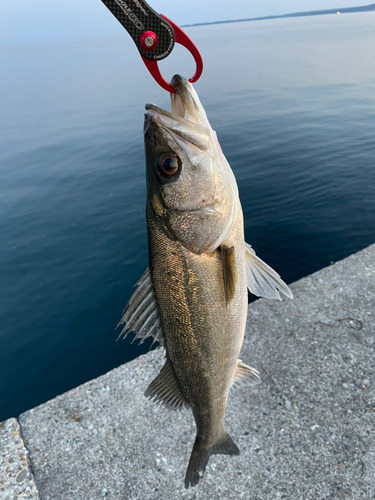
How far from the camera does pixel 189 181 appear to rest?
6.54ft

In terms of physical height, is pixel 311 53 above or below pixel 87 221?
above

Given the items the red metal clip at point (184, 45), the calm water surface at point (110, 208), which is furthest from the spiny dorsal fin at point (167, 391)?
the calm water surface at point (110, 208)

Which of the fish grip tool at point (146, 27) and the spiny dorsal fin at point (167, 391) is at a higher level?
the fish grip tool at point (146, 27)

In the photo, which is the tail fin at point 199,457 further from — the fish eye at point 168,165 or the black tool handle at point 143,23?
the black tool handle at point 143,23

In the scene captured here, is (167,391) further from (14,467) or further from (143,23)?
(143,23)

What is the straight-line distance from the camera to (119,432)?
11.6ft

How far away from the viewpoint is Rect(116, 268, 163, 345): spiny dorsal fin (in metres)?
2.14

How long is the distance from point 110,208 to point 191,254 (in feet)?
32.6

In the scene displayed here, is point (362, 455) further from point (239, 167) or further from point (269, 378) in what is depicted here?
point (239, 167)

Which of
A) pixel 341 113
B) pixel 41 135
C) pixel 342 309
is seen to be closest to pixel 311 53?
pixel 341 113

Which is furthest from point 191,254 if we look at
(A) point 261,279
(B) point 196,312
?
(A) point 261,279

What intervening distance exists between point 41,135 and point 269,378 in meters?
20.5

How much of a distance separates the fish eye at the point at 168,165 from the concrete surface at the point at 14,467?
3.14 m

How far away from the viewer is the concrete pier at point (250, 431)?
3.07 metres
